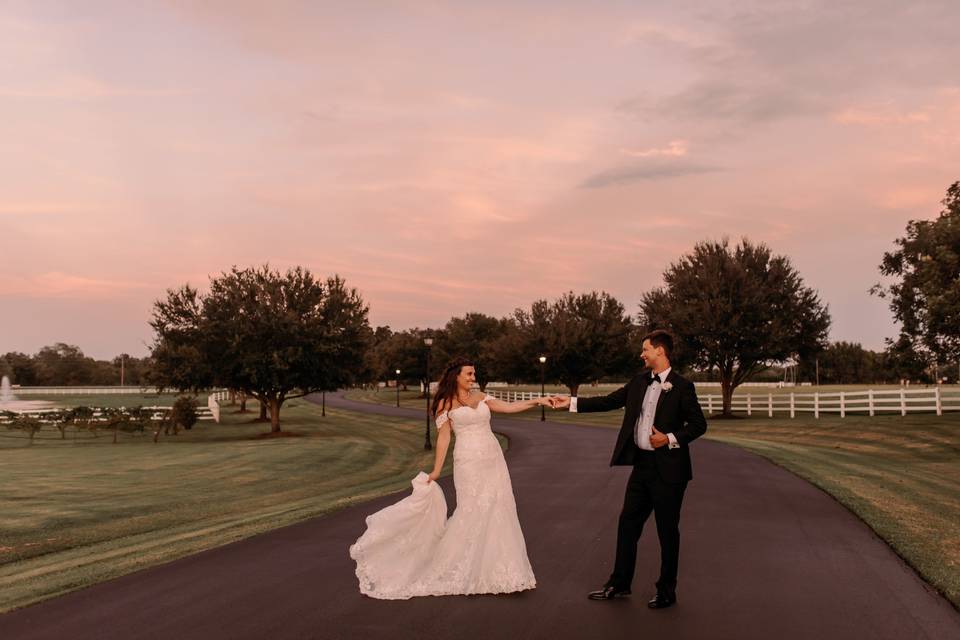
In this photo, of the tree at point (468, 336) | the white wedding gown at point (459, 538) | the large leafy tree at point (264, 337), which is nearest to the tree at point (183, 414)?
the large leafy tree at point (264, 337)

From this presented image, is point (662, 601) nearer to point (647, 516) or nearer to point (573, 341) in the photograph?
point (647, 516)

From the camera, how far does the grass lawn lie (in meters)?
10.2

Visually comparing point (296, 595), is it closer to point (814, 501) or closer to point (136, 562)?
point (136, 562)

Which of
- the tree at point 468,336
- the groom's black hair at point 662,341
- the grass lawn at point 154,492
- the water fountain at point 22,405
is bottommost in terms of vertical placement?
the water fountain at point 22,405

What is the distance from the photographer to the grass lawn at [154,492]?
1021 cm

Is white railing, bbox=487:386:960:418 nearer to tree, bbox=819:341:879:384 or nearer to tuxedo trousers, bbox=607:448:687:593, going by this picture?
tuxedo trousers, bbox=607:448:687:593

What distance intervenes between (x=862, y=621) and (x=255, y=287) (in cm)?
3910

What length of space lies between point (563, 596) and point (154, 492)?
14.8m

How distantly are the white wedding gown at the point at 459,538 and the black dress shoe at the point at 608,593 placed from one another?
590 mm

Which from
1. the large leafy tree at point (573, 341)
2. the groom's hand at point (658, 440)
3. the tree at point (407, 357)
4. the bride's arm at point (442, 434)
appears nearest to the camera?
the groom's hand at point (658, 440)

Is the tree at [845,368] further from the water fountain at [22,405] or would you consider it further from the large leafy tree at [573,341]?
the water fountain at [22,405]

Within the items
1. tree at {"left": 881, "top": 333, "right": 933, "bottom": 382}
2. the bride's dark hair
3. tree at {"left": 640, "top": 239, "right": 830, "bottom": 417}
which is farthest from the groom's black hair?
tree at {"left": 640, "top": 239, "right": 830, "bottom": 417}

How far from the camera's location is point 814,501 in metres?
13.2

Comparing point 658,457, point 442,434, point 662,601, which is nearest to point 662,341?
point 658,457
